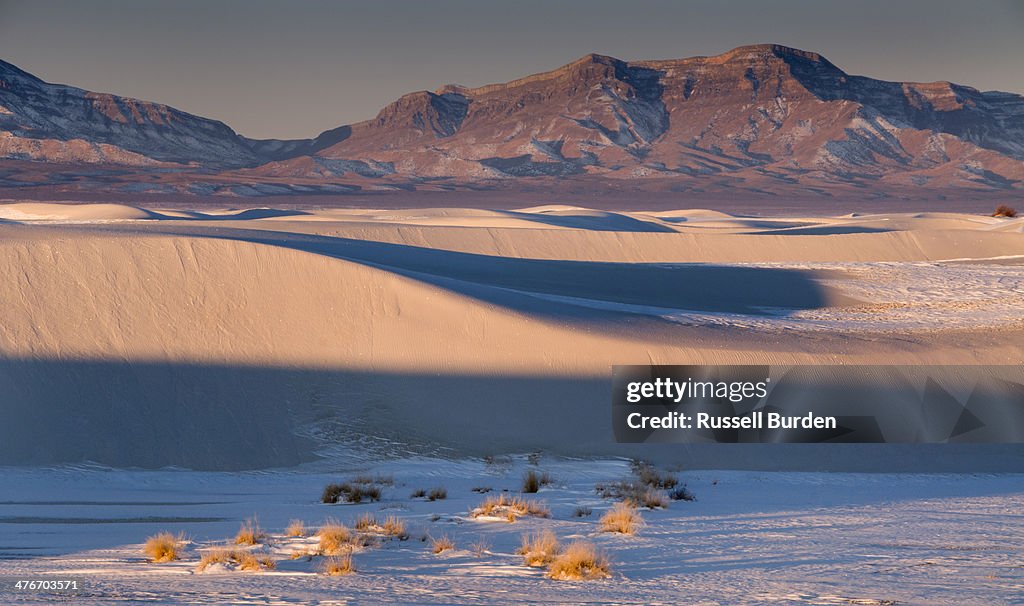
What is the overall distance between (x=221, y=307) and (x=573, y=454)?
16.9 ft

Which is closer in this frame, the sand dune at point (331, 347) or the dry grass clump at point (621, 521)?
the dry grass clump at point (621, 521)

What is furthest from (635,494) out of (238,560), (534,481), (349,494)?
(238,560)

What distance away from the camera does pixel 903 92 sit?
168 metres

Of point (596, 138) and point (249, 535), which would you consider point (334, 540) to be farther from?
point (596, 138)

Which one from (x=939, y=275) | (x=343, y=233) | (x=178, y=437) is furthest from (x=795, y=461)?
(x=343, y=233)

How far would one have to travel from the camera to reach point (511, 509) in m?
8.45

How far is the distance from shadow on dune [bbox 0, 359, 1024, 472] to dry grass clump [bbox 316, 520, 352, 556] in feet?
13.7

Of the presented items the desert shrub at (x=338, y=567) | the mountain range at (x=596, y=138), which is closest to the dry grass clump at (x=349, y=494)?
the desert shrub at (x=338, y=567)

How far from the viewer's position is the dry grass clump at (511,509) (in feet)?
27.6

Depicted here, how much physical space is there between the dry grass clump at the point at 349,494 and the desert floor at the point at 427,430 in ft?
0.52

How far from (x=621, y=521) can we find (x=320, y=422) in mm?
5064

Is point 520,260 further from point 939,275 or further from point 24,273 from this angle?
point 24,273

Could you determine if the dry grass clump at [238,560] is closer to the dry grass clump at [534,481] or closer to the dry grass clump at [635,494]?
the dry grass clump at [635,494]

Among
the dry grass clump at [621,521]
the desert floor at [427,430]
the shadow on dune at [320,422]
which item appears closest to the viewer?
the desert floor at [427,430]
